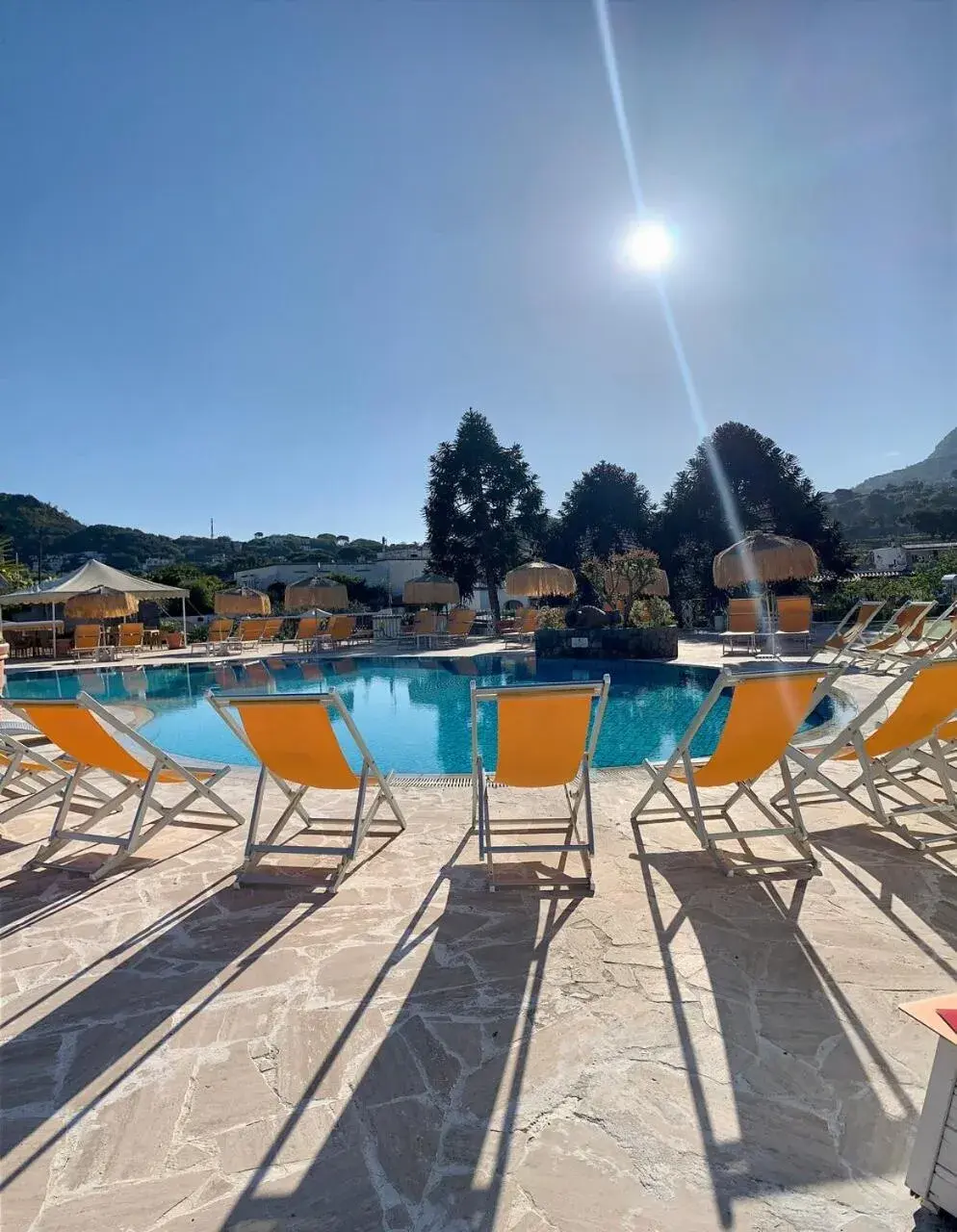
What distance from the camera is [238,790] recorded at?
4.67 m

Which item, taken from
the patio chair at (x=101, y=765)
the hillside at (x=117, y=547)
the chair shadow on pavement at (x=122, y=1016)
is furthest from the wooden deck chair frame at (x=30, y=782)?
→ the hillside at (x=117, y=547)

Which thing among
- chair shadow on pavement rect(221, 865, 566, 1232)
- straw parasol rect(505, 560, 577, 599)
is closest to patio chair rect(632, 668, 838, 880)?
chair shadow on pavement rect(221, 865, 566, 1232)

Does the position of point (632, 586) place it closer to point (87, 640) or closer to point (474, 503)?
point (474, 503)

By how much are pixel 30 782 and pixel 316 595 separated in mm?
17788

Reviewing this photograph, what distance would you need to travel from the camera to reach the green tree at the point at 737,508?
24919 mm

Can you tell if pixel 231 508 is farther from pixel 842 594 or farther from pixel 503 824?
pixel 503 824

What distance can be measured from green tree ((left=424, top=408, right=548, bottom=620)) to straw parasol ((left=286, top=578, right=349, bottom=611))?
7.70 m

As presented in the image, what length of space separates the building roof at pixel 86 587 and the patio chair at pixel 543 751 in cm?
1553

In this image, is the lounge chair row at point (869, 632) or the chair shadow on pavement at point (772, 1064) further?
the lounge chair row at point (869, 632)

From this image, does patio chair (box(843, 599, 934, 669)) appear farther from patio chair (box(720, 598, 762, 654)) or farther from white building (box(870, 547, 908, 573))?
white building (box(870, 547, 908, 573))

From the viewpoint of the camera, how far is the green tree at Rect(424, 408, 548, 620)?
1120 inches

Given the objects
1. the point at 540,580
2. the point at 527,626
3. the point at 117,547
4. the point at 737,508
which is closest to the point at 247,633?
the point at 527,626

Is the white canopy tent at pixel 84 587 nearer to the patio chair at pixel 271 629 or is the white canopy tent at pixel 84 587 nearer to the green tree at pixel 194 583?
the patio chair at pixel 271 629

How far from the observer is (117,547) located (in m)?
58.8
